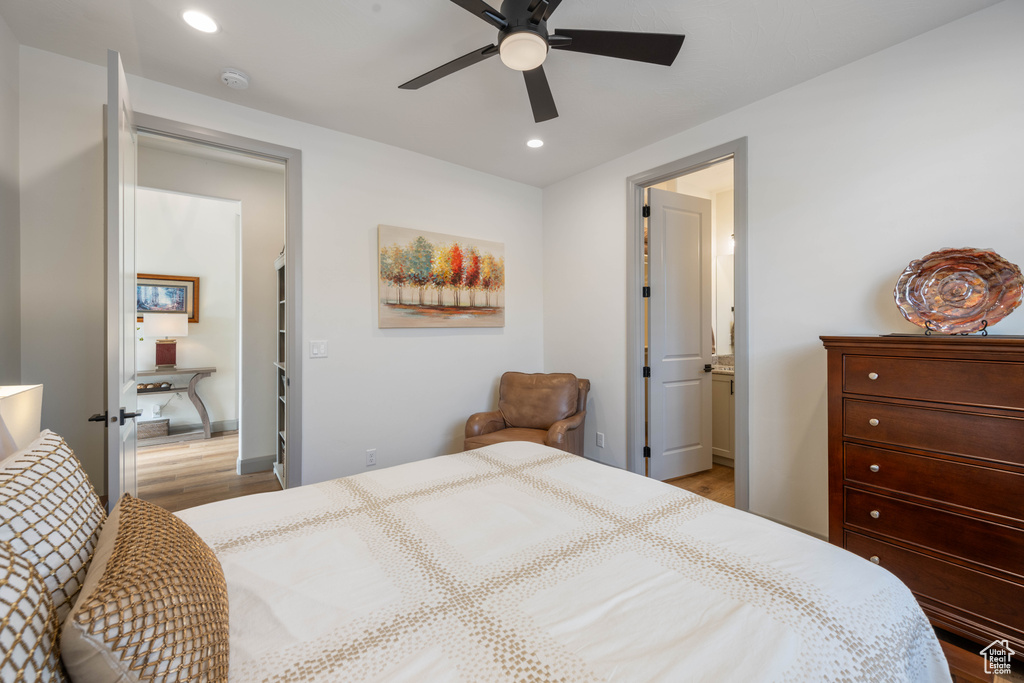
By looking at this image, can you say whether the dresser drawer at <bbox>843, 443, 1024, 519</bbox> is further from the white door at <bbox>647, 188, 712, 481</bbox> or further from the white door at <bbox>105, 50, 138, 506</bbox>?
the white door at <bbox>105, 50, 138, 506</bbox>

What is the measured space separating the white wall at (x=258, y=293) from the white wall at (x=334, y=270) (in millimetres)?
1144

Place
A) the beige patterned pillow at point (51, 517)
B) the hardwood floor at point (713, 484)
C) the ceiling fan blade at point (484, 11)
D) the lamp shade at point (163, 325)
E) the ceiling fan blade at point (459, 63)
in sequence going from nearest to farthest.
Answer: the beige patterned pillow at point (51, 517)
the ceiling fan blade at point (484, 11)
the ceiling fan blade at point (459, 63)
the hardwood floor at point (713, 484)
the lamp shade at point (163, 325)

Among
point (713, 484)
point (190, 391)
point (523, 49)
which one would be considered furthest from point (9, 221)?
point (713, 484)

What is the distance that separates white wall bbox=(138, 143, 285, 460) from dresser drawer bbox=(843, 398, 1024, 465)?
416cm

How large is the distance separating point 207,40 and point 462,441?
2980 millimetres

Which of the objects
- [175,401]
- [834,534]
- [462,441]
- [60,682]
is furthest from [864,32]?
[175,401]

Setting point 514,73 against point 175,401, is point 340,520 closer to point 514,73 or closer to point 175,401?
point 514,73

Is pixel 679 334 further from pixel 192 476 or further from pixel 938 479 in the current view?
pixel 192 476

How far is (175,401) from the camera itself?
4977 mm

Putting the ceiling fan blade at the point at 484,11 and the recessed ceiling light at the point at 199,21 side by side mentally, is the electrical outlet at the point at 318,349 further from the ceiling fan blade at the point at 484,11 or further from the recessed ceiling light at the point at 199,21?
the ceiling fan blade at the point at 484,11

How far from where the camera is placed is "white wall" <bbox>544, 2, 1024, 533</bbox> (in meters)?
1.81

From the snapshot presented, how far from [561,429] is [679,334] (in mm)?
1330

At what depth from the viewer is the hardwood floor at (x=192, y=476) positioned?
3123 mm

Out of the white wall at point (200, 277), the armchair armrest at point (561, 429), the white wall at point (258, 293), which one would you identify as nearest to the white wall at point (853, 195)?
the armchair armrest at point (561, 429)
